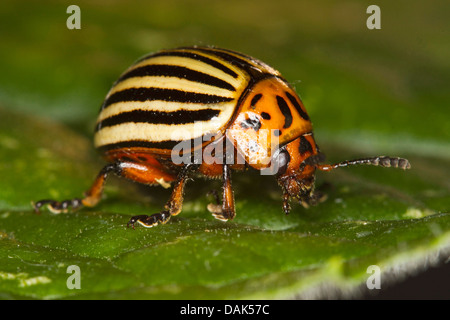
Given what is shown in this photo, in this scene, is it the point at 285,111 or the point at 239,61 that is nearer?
the point at 285,111

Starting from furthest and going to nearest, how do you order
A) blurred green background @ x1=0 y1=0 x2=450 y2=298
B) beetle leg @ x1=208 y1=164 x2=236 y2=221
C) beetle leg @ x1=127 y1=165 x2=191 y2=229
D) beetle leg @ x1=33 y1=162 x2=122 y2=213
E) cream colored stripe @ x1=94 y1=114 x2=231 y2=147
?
beetle leg @ x1=33 y1=162 x2=122 y2=213
cream colored stripe @ x1=94 y1=114 x2=231 y2=147
beetle leg @ x1=208 y1=164 x2=236 y2=221
beetle leg @ x1=127 y1=165 x2=191 y2=229
blurred green background @ x1=0 y1=0 x2=450 y2=298

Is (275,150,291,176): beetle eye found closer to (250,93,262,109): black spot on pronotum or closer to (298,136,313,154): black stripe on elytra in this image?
(298,136,313,154): black stripe on elytra

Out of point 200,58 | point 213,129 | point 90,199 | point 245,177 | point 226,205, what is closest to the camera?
point 226,205

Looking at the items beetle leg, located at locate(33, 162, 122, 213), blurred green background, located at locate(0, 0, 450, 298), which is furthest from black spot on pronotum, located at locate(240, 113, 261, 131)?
beetle leg, located at locate(33, 162, 122, 213)

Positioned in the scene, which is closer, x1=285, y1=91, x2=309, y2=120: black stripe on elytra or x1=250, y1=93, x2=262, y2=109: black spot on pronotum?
x1=250, y1=93, x2=262, y2=109: black spot on pronotum

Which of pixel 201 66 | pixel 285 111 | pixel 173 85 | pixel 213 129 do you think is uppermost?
pixel 201 66

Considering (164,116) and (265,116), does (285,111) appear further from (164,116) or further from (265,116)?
(164,116)

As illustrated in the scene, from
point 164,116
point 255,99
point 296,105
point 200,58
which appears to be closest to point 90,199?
point 164,116
